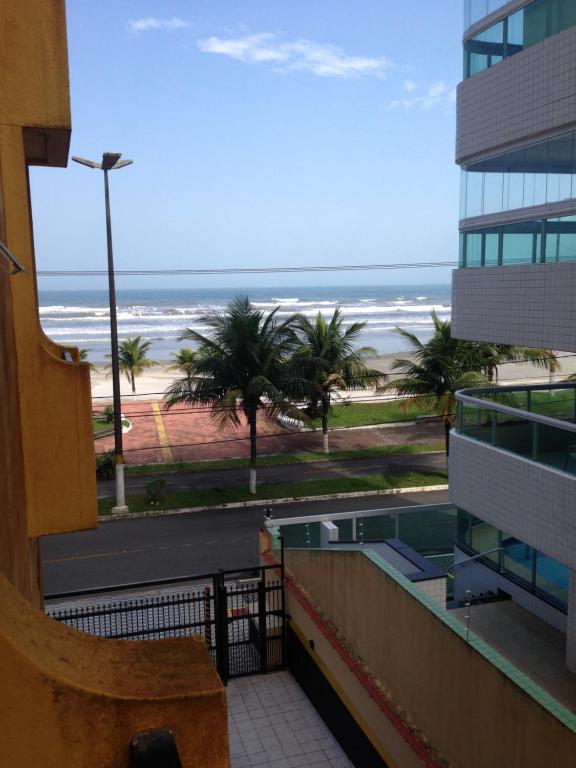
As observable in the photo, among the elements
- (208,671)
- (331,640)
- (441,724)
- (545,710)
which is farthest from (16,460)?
(331,640)

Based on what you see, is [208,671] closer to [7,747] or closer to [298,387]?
[7,747]

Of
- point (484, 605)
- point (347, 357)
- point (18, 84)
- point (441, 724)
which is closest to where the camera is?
point (18, 84)

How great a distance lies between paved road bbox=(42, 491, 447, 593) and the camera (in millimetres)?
16875

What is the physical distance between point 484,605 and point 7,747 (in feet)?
32.3

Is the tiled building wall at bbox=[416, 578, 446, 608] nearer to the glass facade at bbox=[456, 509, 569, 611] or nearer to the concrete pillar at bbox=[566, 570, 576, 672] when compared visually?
the glass facade at bbox=[456, 509, 569, 611]

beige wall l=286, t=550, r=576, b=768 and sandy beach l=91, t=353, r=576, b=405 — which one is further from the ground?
beige wall l=286, t=550, r=576, b=768

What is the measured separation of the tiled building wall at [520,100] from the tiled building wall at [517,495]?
4.58 metres

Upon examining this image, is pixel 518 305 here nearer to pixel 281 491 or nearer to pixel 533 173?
pixel 533 173

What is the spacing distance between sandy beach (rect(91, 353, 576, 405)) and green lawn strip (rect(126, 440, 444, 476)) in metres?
15.8

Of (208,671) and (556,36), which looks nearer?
(208,671)

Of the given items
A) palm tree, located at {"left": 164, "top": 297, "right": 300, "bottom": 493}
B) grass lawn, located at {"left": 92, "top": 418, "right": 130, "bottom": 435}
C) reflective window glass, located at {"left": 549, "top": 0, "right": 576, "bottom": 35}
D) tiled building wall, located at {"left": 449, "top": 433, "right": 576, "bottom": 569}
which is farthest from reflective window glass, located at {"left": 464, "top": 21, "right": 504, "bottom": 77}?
grass lawn, located at {"left": 92, "top": 418, "right": 130, "bottom": 435}

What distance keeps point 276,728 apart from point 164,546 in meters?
8.86

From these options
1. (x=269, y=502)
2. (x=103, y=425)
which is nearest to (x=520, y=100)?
(x=269, y=502)

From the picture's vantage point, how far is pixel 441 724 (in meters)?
7.50
